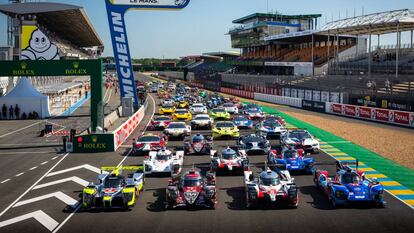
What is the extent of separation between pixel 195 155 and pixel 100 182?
1129 cm

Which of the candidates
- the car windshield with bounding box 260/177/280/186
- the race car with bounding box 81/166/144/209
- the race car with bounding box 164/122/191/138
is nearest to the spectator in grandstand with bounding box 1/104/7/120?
the race car with bounding box 164/122/191/138

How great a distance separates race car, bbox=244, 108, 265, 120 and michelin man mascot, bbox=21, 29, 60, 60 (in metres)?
31.2

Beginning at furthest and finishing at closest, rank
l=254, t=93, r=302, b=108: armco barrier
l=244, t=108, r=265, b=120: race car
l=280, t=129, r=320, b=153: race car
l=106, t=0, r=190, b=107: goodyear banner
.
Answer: l=254, t=93, r=302, b=108: armco barrier < l=106, t=0, r=190, b=107: goodyear banner < l=244, t=108, r=265, b=120: race car < l=280, t=129, r=320, b=153: race car

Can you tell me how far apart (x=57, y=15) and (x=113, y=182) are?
68.8 m

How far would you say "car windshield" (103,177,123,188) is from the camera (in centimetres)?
1909

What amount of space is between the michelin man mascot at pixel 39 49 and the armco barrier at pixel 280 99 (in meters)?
32.6

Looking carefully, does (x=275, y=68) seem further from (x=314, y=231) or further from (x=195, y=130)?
(x=314, y=231)

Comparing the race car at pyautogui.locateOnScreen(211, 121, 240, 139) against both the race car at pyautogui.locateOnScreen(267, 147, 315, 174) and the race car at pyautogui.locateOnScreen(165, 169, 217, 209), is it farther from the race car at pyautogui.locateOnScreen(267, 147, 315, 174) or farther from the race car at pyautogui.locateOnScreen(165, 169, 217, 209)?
the race car at pyautogui.locateOnScreen(165, 169, 217, 209)

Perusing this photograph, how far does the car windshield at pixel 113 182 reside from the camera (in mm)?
19094

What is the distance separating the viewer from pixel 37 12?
244 feet

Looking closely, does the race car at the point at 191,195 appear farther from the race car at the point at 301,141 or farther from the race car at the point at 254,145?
the race car at the point at 301,141

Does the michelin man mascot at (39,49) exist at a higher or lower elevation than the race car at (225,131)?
higher

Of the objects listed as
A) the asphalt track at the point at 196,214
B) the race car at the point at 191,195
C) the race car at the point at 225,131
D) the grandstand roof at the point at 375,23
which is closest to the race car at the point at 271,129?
the race car at the point at 225,131

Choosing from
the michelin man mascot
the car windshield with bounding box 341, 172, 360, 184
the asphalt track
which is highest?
the michelin man mascot
